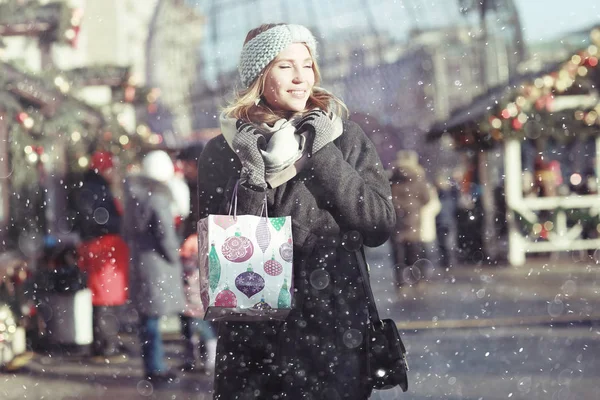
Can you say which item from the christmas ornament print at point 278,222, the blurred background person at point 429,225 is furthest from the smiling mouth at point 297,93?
the blurred background person at point 429,225

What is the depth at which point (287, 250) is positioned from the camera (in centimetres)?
261

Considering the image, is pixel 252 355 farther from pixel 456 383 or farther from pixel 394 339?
pixel 456 383

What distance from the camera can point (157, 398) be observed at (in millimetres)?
A: 5695

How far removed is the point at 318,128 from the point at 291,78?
0.19 m

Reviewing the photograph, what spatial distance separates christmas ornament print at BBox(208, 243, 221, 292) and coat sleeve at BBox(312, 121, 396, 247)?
31 centimetres

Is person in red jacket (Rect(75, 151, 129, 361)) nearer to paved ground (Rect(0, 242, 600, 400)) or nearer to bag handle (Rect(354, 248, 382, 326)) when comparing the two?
paved ground (Rect(0, 242, 600, 400))

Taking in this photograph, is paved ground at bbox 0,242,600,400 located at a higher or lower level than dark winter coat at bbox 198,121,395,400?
lower

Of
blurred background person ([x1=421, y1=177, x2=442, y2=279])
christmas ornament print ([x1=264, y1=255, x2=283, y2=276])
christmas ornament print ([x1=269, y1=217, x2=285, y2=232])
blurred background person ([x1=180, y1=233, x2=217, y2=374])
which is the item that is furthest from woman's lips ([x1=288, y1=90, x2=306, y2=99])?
blurred background person ([x1=421, y1=177, x2=442, y2=279])

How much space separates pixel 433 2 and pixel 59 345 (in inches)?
928

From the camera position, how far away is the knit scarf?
2.57 metres

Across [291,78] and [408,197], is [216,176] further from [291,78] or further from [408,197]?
[408,197]

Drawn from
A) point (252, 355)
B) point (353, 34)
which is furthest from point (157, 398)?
point (353, 34)

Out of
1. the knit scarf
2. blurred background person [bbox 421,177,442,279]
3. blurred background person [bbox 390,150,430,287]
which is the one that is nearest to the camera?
the knit scarf

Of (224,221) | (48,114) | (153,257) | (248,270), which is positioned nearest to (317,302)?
(248,270)
